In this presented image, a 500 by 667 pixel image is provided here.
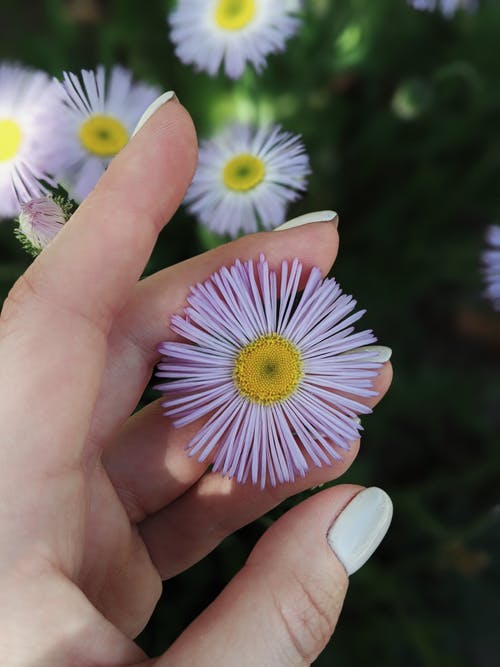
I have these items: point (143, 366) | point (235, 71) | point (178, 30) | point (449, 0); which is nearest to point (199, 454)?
point (143, 366)

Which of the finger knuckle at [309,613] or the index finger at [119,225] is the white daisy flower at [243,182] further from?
the finger knuckle at [309,613]

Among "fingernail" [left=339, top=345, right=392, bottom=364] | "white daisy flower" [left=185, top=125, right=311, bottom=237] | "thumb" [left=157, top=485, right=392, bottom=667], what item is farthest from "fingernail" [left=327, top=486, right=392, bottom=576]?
"white daisy flower" [left=185, top=125, right=311, bottom=237]

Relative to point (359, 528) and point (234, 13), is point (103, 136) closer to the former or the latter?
point (234, 13)

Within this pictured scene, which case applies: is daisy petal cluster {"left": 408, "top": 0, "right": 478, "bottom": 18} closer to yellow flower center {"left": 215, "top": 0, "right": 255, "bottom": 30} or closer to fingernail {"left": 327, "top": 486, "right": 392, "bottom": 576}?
yellow flower center {"left": 215, "top": 0, "right": 255, "bottom": 30}

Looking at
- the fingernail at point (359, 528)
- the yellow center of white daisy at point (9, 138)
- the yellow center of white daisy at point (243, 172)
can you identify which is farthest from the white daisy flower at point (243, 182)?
the fingernail at point (359, 528)

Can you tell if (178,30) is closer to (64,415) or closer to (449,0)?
(449,0)

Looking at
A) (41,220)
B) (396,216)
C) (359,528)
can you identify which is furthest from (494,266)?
(41,220)

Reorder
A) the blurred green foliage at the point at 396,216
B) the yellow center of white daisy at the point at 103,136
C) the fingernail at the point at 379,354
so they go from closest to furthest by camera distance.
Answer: the fingernail at the point at 379,354 < the yellow center of white daisy at the point at 103,136 < the blurred green foliage at the point at 396,216
